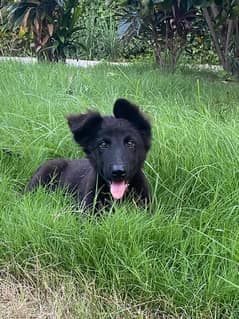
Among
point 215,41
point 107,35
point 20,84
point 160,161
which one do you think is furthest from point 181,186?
point 107,35

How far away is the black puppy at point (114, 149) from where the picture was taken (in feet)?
12.8

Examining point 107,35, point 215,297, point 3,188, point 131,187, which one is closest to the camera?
point 215,297

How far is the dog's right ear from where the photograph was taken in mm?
4051

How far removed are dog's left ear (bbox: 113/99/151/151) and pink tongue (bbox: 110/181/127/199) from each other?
302mm

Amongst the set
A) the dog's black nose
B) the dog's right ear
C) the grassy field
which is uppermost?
the dog's right ear

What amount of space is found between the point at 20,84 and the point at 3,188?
2.23m

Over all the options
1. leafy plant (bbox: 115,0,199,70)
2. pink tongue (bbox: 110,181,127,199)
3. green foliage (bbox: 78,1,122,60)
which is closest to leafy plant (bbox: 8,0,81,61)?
leafy plant (bbox: 115,0,199,70)

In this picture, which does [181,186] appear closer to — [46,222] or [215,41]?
[46,222]

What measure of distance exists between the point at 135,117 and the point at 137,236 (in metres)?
0.75

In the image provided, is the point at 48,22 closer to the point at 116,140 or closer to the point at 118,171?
the point at 116,140

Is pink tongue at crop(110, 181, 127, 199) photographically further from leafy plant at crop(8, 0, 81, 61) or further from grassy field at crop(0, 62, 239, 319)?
leafy plant at crop(8, 0, 81, 61)

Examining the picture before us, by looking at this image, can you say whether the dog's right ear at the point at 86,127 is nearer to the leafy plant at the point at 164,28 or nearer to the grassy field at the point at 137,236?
the grassy field at the point at 137,236

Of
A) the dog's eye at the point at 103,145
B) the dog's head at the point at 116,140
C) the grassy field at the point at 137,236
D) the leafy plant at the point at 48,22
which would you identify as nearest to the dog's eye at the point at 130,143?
the dog's head at the point at 116,140

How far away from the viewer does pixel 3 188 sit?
4402mm
